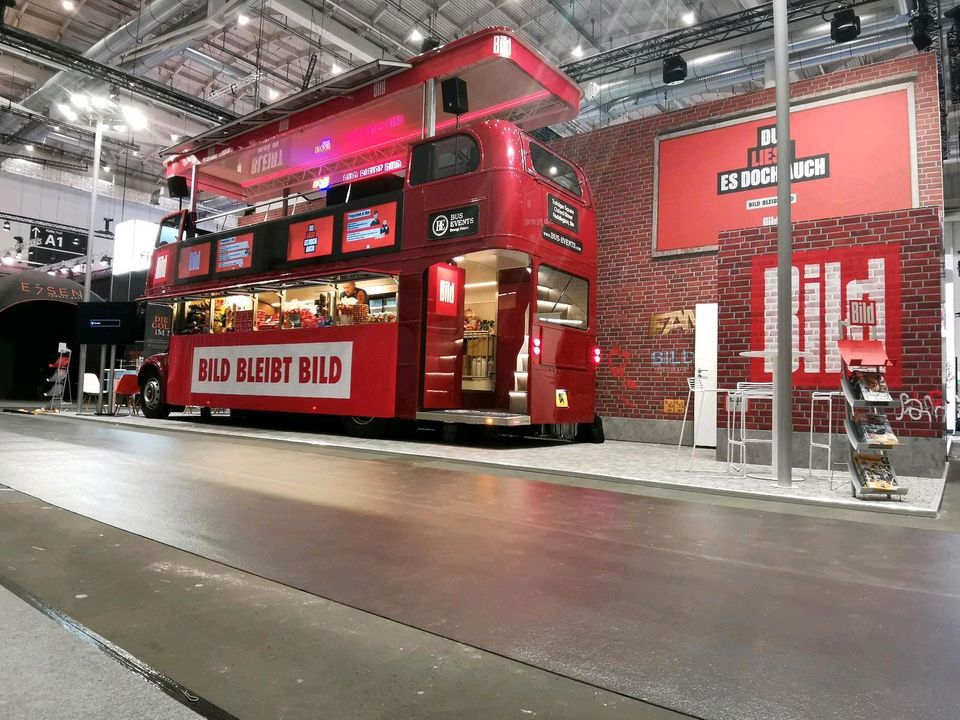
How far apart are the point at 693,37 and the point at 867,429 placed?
916 centimetres

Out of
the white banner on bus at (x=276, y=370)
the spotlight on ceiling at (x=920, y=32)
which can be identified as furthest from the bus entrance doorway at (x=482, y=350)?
the spotlight on ceiling at (x=920, y=32)

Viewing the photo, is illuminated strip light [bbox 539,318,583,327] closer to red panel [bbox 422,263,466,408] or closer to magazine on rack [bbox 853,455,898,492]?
red panel [bbox 422,263,466,408]

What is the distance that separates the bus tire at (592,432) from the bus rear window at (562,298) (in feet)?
5.31

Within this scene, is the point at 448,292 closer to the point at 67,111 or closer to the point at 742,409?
the point at 742,409

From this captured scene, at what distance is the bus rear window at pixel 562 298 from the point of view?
361 inches

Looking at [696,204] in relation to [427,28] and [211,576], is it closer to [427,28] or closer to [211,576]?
[427,28]

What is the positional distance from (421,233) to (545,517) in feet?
19.9

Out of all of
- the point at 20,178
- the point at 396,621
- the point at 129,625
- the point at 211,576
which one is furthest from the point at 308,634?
the point at 20,178

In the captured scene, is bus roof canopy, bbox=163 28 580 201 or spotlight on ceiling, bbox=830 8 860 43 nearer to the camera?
bus roof canopy, bbox=163 28 580 201

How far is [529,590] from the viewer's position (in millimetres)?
2645

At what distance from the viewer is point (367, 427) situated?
415 inches

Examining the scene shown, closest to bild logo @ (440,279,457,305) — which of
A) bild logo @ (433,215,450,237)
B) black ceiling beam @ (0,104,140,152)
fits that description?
bild logo @ (433,215,450,237)

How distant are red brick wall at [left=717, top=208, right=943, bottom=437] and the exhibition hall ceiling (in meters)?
5.54

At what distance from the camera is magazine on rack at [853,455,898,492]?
5.10 m
